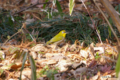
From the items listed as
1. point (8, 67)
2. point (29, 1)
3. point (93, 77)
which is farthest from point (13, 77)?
point (29, 1)

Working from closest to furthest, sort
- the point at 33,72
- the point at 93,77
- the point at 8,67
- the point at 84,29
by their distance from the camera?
the point at 33,72 → the point at 93,77 → the point at 8,67 → the point at 84,29

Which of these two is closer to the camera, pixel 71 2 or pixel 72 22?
pixel 71 2

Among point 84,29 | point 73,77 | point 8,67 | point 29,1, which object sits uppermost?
point 29,1

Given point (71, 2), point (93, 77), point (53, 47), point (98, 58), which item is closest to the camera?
point (71, 2)

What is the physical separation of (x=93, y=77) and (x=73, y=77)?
11.5 inches

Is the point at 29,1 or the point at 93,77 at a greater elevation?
the point at 29,1

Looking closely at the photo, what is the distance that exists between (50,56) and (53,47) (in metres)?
0.53

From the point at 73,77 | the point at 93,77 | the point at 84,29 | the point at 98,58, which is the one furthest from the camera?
the point at 84,29

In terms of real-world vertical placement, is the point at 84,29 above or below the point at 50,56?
above

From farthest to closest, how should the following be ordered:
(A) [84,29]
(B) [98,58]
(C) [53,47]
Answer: (A) [84,29] < (C) [53,47] < (B) [98,58]

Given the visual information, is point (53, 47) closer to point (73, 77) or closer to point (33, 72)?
point (73, 77)

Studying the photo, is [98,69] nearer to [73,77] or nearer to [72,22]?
[73,77]

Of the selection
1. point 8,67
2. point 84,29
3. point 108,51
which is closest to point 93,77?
point 108,51

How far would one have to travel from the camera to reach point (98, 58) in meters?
2.92
